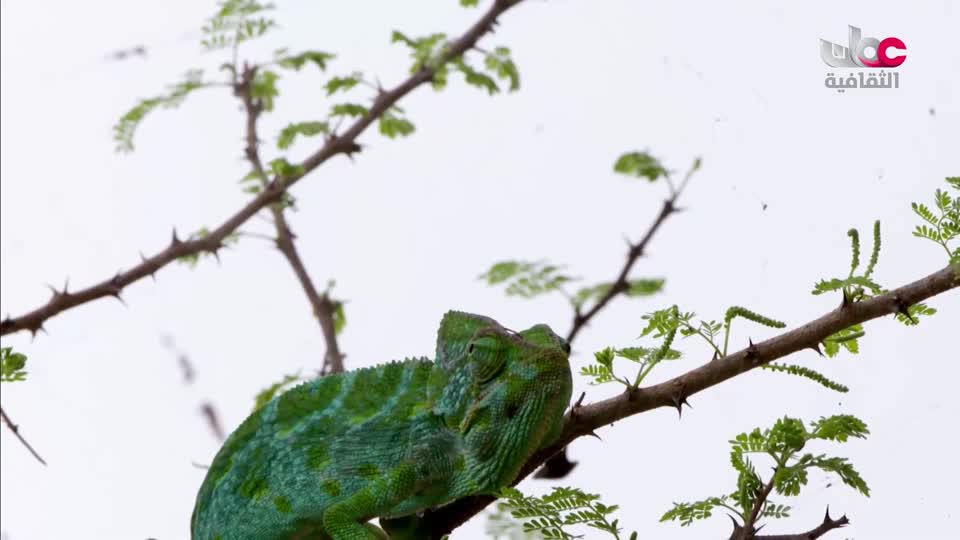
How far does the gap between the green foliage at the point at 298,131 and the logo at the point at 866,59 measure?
98 centimetres

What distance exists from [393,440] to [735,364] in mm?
416

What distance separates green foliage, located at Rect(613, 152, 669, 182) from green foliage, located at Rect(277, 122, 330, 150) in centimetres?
60

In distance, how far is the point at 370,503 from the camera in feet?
4.74

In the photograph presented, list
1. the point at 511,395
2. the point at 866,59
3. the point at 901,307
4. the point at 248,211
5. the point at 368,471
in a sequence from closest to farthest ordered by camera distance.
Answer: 1. the point at 901,307
2. the point at 511,395
3. the point at 368,471
4. the point at 866,59
5. the point at 248,211

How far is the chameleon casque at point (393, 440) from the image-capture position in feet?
4.55

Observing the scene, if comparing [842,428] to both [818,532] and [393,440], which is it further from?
[393,440]

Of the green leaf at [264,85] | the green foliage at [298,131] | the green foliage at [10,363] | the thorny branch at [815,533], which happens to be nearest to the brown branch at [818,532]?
the thorny branch at [815,533]

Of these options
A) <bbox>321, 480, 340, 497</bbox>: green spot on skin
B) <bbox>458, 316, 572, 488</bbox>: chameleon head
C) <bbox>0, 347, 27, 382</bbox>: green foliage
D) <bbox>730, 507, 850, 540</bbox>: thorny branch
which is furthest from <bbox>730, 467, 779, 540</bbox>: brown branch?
<bbox>0, 347, 27, 382</bbox>: green foliage

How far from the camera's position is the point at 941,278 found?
1.26 meters

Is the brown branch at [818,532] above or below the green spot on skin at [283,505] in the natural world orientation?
below

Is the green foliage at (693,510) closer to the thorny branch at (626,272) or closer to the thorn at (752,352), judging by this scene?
the thorn at (752,352)

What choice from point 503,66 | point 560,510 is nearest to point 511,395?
point 560,510

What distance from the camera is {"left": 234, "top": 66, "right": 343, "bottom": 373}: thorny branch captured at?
2465 millimetres

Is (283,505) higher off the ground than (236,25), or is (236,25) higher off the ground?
(236,25)
